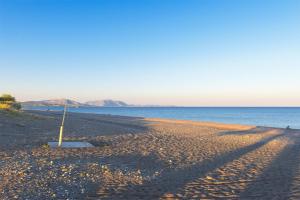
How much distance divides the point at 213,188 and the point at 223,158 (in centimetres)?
547

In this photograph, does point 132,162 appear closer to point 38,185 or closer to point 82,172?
point 82,172

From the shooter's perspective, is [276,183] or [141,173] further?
[141,173]

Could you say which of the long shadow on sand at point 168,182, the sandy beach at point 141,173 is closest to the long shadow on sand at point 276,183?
the sandy beach at point 141,173

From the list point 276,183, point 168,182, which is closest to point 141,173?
point 168,182

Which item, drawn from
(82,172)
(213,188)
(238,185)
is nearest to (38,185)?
(82,172)

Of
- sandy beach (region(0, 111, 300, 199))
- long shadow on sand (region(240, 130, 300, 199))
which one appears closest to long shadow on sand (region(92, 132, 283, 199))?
sandy beach (region(0, 111, 300, 199))

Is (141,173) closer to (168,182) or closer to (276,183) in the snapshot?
(168,182)

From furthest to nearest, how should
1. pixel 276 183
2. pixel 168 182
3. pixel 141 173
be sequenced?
1. pixel 141 173
2. pixel 276 183
3. pixel 168 182

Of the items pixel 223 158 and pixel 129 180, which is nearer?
pixel 129 180

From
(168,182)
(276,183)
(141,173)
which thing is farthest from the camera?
(141,173)

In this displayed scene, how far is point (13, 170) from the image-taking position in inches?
391

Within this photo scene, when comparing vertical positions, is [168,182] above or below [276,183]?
below

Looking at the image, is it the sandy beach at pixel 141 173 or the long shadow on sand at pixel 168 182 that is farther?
the sandy beach at pixel 141 173

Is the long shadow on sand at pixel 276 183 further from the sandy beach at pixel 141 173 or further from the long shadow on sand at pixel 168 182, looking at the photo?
the long shadow on sand at pixel 168 182
